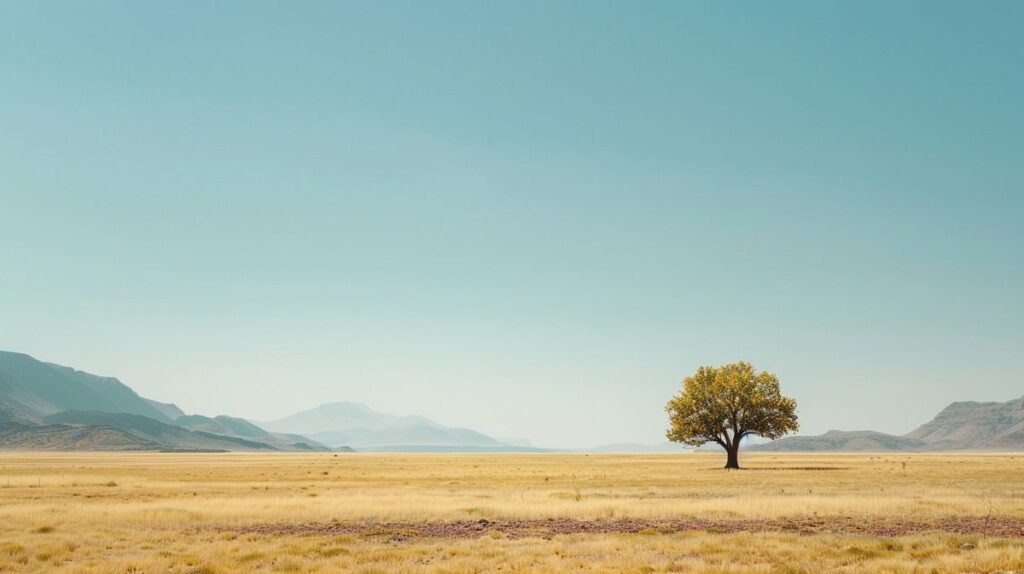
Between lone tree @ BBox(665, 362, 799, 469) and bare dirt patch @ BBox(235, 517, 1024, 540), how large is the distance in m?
57.5

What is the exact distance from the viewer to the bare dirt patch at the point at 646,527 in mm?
28641

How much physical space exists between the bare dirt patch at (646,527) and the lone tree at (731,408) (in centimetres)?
5745

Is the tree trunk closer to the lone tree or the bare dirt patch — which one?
the lone tree

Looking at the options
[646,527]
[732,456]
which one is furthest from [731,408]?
[646,527]

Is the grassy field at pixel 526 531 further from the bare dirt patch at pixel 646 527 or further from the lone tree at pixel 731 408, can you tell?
the lone tree at pixel 731 408

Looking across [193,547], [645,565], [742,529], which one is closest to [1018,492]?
[742,529]

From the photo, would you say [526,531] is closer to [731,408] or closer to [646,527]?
[646,527]

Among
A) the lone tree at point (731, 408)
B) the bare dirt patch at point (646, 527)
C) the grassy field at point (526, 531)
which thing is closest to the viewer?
the grassy field at point (526, 531)

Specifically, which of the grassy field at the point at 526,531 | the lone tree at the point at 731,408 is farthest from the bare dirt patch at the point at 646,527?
the lone tree at the point at 731,408

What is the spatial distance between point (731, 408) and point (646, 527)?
63243mm

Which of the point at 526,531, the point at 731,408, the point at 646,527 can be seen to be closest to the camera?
the point at 526,531

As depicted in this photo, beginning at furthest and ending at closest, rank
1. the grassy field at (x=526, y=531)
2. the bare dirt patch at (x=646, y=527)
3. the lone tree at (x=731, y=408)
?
1. the lone tree at (x=731, y=408)
2. the bare dirt patch at (x=646, y=527)
3. the grassy field at (x=526, y=531)

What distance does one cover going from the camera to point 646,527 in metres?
30.5

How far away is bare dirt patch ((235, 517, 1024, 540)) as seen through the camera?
28.6 m
